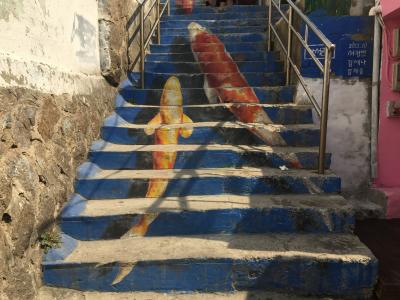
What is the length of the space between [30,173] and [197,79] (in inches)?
103

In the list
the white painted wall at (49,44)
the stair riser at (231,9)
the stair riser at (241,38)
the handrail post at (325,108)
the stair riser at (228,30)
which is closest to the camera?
the white painted wall at (49,44)

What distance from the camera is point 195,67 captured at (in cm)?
466

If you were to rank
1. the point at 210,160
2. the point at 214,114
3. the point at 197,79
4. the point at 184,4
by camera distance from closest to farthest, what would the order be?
the point at 210,160, the point at 214,114, the point at 197,79, the point at 184,4

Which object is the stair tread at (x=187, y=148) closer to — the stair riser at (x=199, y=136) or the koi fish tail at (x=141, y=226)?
the stair riser at (x=199, y=136)

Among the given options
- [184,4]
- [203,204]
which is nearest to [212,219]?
[203,204]

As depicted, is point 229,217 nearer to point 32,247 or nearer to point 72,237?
point 72,237

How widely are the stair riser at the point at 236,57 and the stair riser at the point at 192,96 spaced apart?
802 millimetres

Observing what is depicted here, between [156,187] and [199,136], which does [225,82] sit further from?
[156,187]

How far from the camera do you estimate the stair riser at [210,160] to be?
121 inches

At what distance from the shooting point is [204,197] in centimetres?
277

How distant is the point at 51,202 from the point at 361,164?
3588 mm

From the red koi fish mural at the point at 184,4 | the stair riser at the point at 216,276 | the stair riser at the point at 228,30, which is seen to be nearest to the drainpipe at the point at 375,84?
the stair riser at the point at 228,30

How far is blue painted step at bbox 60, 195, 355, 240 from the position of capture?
96.3 inches

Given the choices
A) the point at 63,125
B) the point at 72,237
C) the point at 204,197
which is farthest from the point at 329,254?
the point at 63,125
